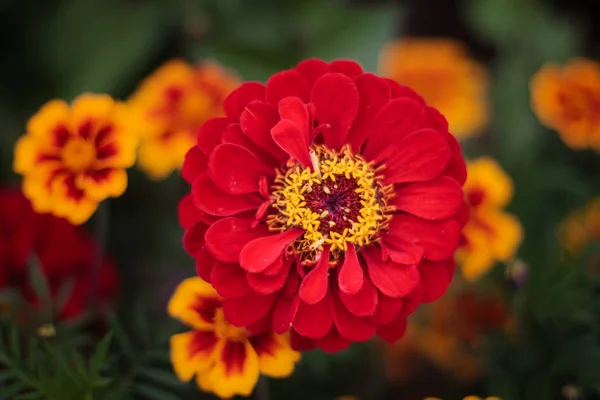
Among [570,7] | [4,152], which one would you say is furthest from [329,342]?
[570,7]

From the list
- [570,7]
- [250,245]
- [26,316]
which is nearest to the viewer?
[250,245]

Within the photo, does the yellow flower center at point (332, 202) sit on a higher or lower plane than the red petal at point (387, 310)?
higher

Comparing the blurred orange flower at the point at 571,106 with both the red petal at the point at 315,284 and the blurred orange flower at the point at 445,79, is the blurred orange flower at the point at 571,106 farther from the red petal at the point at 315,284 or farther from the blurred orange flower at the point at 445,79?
the red petal at the point at 315,284

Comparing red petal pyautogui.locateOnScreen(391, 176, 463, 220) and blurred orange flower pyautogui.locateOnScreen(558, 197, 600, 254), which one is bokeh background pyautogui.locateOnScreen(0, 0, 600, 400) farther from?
red petal pyautogui.locateOnScreen(391, 176, 463, 220)

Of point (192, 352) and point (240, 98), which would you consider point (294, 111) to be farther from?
point (192, 352)

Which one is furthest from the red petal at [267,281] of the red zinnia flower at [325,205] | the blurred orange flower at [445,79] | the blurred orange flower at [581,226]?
the blurred orange flower at [445,79]

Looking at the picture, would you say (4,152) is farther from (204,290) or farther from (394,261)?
(394,261)

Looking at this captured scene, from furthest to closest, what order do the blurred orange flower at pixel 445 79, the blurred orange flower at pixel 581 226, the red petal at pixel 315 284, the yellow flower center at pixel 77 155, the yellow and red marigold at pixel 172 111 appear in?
the blurred orange flower at pixel 445 79, the blurred orange flower at pixel 581 226, the yellow and red marigold at pixel 172 111, the yellow flower center at pixel 77 155, the red petal at pixel 315 284
